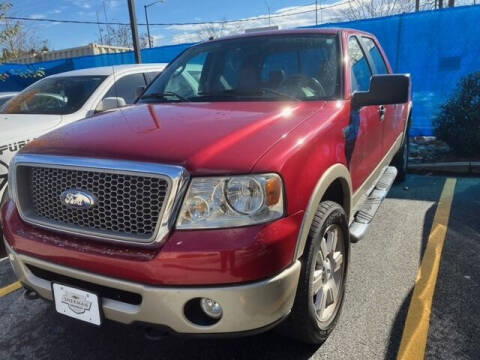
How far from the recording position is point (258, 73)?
3205mm

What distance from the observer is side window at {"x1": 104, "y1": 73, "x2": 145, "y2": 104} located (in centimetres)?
520

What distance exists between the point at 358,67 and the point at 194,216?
2.27 m

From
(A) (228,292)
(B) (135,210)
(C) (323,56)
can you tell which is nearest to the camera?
(A) (228,292)

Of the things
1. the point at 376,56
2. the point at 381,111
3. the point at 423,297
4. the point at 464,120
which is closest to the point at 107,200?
the point at 423,297

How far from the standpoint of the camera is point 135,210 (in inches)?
76.1

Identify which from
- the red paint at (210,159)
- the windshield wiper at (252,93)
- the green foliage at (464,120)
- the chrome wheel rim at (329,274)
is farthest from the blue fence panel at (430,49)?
the chrome wheel rim at (329,274)

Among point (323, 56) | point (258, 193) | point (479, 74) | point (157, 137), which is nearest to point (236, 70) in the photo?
point (323, 56)

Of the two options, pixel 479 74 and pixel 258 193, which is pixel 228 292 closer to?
pixel 258 193

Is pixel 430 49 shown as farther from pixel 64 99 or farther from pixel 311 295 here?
pixel 311 295

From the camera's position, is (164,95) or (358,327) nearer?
(358,327)

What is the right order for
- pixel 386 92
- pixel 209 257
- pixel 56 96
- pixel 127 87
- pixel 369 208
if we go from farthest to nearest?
pixel 127 87 < pixel 56 96 < pixel 369 208 < pixel 386 92 < pixel 209 257

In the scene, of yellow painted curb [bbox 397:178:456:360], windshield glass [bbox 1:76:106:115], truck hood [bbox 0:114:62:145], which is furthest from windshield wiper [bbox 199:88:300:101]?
windshield glass [bbox 1:76:106:115]

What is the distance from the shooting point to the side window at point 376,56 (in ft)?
13.4

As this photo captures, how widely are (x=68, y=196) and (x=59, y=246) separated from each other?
0.25m
